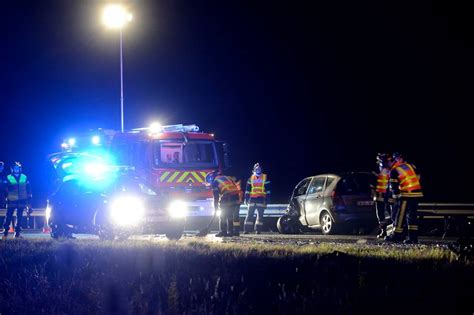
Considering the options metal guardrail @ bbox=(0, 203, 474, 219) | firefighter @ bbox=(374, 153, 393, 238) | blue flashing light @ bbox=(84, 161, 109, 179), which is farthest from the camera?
blue flashing light @ bbox=(84, 161, 109, 179)

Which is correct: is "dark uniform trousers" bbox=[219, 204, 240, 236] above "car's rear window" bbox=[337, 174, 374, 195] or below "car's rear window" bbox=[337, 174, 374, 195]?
below

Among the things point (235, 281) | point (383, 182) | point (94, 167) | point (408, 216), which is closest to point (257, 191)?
point (383, 182)

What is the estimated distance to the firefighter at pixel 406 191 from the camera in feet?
45.0

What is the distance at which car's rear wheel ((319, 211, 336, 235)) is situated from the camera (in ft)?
54.6

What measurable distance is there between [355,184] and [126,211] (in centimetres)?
512

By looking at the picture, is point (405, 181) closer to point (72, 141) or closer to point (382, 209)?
point (382, 209)

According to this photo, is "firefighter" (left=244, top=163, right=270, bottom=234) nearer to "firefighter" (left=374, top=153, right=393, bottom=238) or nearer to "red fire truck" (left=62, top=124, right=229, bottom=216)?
"red fire truck" (left=62, top=124, right=229, bottom=216)

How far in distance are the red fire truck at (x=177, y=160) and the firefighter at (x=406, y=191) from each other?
6242 mm

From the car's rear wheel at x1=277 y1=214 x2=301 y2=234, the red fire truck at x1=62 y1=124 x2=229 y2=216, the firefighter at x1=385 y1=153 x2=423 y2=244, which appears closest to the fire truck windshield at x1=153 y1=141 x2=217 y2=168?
the red fire truck at x1=62 y1=124 x2=229 y2=216

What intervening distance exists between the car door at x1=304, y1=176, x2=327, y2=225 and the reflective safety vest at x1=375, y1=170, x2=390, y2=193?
1848 mm

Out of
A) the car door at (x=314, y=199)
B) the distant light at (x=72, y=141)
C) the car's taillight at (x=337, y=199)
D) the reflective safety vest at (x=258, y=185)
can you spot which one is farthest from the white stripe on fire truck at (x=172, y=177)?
the distant light at (x=72, y=141)

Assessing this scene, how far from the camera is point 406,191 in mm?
13805

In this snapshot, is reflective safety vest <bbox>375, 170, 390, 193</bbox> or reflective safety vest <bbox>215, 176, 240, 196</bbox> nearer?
reflective safety vest <bbox>375, 170, 390, 193</bbox>

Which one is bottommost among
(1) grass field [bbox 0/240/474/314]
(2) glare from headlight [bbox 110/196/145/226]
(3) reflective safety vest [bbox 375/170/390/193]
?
(1) grass field [bbox 0/240/474/314]
